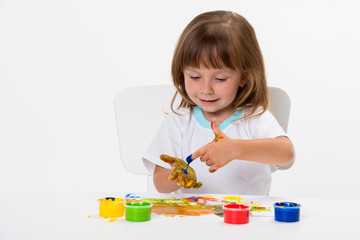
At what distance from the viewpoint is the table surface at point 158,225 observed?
780 millimetres

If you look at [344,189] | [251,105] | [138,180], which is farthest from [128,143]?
[344,189]

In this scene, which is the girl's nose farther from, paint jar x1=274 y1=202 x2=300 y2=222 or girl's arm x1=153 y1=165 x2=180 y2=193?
paint jar x1=274 y1=202 x2=300 y2=222

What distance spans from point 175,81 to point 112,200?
2.04 feet

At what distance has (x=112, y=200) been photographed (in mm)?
942

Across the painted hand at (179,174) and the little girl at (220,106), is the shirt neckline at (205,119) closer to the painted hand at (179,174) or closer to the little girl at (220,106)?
the little girl at (220,106)

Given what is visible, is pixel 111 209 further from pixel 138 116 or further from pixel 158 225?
pixel 138 116

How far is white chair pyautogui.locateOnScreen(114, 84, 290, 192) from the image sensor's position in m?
1.62

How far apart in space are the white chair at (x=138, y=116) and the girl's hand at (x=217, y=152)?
0.54 meters

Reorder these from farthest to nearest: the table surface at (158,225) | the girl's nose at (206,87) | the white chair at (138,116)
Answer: the white chair at (138,116) → the girl's nose at (206,87) → the table surface at (158,225)

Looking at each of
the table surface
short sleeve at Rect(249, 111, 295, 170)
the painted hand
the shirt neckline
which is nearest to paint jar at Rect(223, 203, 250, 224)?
the table surface

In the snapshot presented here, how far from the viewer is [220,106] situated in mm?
1390

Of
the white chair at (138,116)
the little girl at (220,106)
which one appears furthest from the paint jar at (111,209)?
the white chair at (138,116)

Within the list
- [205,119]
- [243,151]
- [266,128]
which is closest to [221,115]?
[205,119]

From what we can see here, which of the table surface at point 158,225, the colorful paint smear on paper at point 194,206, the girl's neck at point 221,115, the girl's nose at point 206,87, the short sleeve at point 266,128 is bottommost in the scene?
the table surface at point 158,225
